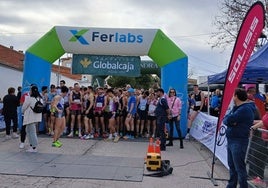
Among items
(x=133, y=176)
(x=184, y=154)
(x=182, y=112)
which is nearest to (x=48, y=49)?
(x=182, y=112)

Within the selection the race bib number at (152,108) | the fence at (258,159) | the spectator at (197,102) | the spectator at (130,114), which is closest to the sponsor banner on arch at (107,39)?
the spectator at (130,114)

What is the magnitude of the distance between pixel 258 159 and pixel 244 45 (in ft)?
6.62

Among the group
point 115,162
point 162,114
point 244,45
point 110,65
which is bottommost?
point 115,162

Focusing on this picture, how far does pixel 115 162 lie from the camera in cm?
859

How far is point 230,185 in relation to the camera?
591 centimetres

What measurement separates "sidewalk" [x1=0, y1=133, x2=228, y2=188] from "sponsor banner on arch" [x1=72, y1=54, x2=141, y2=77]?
3159mm

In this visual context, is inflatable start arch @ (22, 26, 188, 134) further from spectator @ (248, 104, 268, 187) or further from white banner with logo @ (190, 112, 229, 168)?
spectator @ (248, 104, 268, 187)

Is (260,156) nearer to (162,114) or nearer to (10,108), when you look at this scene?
(162,114)

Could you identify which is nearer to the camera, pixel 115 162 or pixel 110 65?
pixel 115 162

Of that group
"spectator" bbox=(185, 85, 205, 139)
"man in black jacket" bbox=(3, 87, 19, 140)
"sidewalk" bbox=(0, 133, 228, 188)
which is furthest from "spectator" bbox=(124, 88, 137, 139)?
"man in black jacket" bbox=(3, 87, 19, 140)

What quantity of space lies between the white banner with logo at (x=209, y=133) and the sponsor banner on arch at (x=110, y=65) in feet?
10.8

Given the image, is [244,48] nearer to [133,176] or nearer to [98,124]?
[133,176]

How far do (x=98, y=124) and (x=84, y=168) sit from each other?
17.5ft

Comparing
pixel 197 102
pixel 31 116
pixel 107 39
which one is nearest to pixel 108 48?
pixel 107 39
